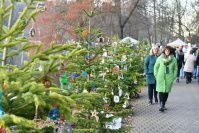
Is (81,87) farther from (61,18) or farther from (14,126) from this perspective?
(61,18)

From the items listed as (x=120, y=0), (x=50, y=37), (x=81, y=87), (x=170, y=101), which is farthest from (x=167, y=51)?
(x=120, y=0)

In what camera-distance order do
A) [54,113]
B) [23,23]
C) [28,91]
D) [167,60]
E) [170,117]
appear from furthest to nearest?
[167,60]
[170,117]
[23,23]
[54,113]
[28,91]

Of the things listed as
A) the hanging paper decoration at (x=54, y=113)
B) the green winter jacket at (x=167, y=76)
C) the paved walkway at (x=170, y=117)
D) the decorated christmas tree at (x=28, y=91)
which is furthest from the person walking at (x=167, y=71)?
the hanging paper decoration at (x=54, y=113)

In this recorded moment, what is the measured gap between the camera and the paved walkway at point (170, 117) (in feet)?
26.1

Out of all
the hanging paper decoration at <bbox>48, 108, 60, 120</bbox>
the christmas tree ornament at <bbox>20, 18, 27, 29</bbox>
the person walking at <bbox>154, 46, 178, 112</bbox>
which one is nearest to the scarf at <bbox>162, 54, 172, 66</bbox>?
the person walking at <bbox>154, 46, 178, 112</bbox>

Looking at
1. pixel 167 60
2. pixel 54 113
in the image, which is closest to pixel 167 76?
pixel 167 60

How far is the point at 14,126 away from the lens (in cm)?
277

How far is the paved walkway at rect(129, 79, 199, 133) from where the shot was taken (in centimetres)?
796

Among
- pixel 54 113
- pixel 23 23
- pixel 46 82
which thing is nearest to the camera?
pixel 54 113

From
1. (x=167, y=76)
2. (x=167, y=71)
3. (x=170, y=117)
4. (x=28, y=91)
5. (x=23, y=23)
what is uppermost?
(x=23, y=23)

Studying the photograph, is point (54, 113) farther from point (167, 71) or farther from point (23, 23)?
point (167, 71)

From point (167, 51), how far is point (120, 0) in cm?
2578

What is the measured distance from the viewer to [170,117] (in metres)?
9.27

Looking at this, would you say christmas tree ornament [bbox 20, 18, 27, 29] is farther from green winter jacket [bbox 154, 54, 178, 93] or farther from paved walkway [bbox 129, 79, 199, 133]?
green winter jacket [bbox 154, 54, 178, 93]
